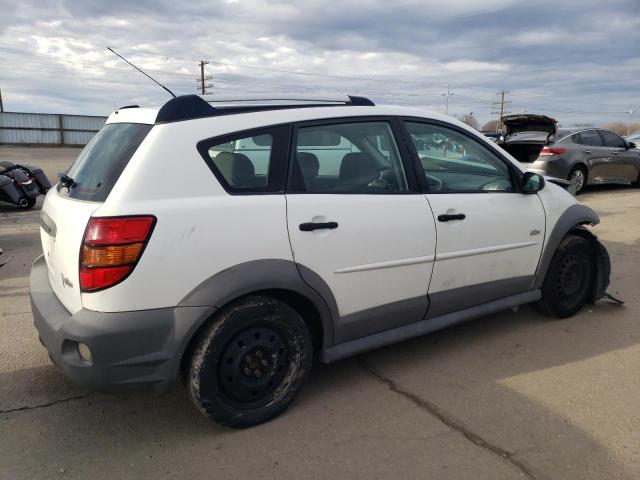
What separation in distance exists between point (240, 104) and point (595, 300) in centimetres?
349

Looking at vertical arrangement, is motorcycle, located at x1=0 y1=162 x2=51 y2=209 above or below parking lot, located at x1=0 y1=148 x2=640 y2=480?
above

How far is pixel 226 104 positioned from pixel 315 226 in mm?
794

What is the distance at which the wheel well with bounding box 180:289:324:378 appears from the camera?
264 centimetres

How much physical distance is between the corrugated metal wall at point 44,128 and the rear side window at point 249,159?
37.8 metres

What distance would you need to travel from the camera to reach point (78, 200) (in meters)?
2.76

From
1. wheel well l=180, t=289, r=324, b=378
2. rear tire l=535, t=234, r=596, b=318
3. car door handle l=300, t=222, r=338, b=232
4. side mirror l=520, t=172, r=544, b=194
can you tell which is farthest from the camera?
rear tire l=535, t=234, r=596, b=318

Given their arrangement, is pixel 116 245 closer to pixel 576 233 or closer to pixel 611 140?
pixel 576 233

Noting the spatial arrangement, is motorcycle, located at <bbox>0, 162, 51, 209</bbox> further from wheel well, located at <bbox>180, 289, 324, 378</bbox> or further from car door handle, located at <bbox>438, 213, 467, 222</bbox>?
car door handle, located at <bbox>438, 213, 467, 222</bbox>

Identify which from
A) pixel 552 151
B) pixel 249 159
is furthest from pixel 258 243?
pixel 552 151

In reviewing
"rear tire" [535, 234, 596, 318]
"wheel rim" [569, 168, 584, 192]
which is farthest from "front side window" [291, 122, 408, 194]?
"wheel rim" [569, 168, 584, 192]

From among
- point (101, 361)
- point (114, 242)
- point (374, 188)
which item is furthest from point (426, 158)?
point (101, 361)

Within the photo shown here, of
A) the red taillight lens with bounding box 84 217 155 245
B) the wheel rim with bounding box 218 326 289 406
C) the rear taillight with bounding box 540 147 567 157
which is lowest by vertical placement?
the wheel rim with bounding box 218 326 289 406

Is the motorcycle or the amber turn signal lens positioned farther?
the motorcycle

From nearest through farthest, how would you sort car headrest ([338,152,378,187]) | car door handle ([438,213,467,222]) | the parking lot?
the parking lot → car headrest ([338,152,378,187]) → car door handle ([438,213,467,222])
